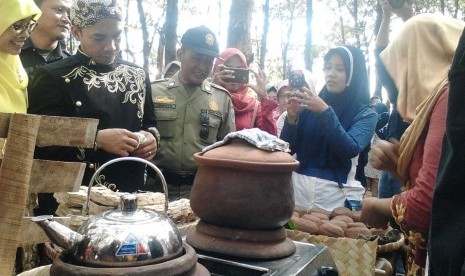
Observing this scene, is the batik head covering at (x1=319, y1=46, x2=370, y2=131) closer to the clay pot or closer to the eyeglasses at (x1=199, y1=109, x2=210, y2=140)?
the eyeglasses at (x1=199, y1=109, x2=210, y2=140)

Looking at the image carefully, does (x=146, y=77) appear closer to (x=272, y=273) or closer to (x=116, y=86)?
(x=116, y=86)

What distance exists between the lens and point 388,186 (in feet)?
12.6

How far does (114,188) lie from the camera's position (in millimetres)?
2848

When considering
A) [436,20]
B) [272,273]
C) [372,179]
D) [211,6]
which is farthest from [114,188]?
[211,6]

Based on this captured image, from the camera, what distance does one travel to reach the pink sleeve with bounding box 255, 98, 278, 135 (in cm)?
398

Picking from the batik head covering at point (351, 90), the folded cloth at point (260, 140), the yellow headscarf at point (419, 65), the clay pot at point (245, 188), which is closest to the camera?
the clay pot at point (245, 188)

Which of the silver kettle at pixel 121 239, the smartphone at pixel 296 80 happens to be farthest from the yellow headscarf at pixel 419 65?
the silver kettle at pixel 121 239

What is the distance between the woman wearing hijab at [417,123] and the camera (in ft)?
6.57

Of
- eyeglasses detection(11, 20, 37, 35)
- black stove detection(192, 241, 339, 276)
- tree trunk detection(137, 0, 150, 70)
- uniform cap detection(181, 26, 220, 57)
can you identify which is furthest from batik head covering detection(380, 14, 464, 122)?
tree trunk detection(137, 0, 150, 70)

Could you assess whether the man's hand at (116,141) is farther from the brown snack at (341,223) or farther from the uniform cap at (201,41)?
the brown snack at (341,223)

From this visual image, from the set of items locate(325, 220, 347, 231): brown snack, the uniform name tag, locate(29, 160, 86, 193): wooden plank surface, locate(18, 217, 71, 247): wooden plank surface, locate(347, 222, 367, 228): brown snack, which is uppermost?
the uniform name tag

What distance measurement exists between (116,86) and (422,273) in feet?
6.38

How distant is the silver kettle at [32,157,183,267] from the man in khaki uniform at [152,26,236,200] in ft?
6.04

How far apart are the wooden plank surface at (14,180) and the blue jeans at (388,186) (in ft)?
9.25
